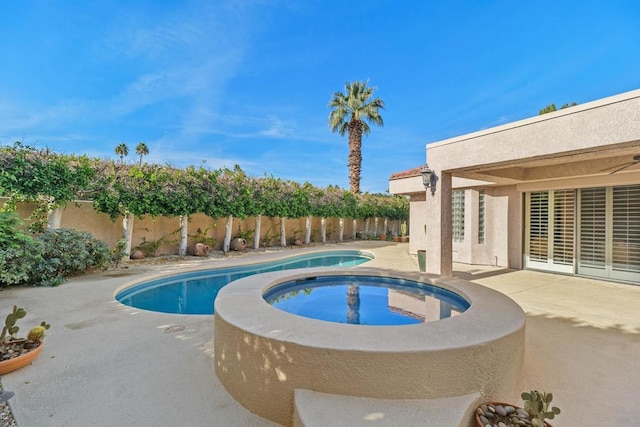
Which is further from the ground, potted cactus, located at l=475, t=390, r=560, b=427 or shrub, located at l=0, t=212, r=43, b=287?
shrub, located at l=0, t=212, r=43, b=287

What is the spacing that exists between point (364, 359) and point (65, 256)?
10903 millimetres

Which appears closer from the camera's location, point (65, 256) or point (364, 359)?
point (364, 359)

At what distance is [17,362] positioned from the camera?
395 cm

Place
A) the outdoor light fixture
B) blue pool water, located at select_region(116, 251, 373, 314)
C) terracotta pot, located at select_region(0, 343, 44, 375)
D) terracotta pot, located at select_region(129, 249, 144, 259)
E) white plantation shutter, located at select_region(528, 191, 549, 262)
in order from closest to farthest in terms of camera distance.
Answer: terracotta pot, located at select_region(0, 343, 44, 375) < blue pool water, located at select_region(116, 251, 373, 314) < the outdoor light fixture < white plantation shutter, located at select_region(528, 191, 549, 262) < terracotta pot, located at select_region(129, 249, 144, 259)

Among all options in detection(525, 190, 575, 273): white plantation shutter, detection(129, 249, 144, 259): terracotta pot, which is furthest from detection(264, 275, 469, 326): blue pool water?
detection(129, 249, 144, 259): terracotta pot

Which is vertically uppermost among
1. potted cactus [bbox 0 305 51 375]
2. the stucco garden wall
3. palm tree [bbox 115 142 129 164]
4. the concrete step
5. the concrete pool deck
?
palm tree [bbox 115 142 129 164]

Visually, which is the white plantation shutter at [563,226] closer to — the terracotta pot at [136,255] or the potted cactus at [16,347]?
the potted cactus at [16,347]

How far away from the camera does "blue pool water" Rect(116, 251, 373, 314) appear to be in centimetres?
801

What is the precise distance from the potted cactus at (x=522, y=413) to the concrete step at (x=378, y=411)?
0.12 m

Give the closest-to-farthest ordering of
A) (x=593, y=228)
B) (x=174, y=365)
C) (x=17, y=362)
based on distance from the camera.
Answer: (x=17, y=362) → (x=174, y=365) → (x=593, y=228)

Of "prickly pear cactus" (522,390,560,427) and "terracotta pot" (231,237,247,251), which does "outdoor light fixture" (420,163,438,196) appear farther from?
"terracotta pot" (231,237,247,251)

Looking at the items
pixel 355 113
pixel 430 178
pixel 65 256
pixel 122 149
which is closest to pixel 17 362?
pixel 65 256

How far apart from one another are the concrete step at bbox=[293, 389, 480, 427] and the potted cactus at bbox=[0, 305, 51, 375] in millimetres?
4101

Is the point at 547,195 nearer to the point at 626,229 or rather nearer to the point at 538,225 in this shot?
the point at 538,225
